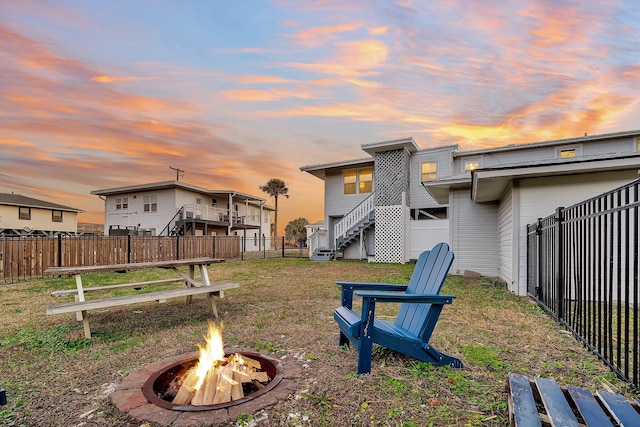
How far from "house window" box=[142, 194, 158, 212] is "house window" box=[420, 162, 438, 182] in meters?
18.9

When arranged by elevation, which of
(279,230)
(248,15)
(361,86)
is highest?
(248,15)

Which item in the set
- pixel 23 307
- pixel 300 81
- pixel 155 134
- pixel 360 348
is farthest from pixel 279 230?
pixel 360 348

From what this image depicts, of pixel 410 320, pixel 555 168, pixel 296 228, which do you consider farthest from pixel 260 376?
pixel 296 228

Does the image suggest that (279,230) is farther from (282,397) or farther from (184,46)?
(282,397)

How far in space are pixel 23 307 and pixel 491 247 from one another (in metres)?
12.1

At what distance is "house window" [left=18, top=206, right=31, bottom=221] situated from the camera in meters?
26.9

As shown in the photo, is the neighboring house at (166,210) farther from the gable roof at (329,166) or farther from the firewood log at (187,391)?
the firewood log at (187,391)

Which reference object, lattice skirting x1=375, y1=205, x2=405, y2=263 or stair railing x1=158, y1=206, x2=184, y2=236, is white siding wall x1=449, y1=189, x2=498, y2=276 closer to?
lattice skirting x1=375, y1=205, x2=405, y2=263

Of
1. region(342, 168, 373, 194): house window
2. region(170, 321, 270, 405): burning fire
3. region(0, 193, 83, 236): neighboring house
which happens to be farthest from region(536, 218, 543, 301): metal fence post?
region(0, 193, 83, 236): neighboring house

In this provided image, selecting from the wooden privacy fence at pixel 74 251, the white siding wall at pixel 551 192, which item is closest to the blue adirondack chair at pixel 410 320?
the white siding wall at pixel 551 192

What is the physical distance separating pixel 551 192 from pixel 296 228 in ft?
143

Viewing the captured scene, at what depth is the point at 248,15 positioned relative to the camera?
8.28m

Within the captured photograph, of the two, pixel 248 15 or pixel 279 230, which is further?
pixel 279 230

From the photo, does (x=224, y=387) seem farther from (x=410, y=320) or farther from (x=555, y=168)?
(x=555, y=168)
